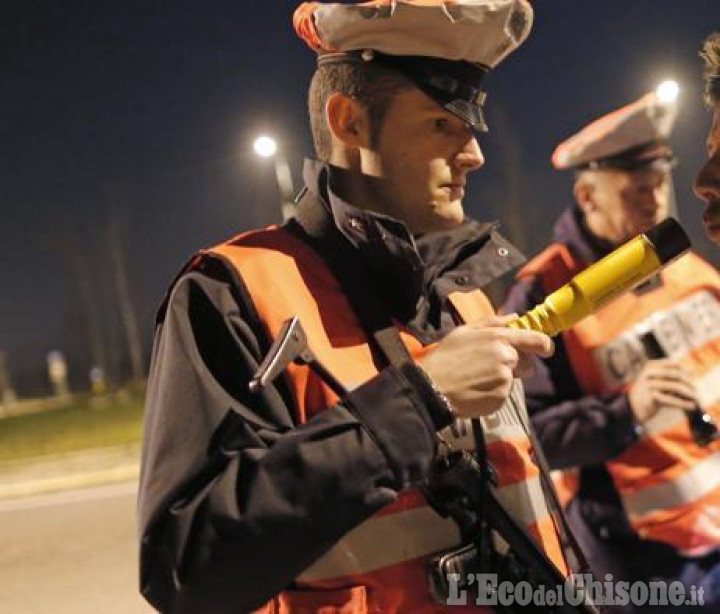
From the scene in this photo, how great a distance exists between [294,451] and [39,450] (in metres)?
12.6

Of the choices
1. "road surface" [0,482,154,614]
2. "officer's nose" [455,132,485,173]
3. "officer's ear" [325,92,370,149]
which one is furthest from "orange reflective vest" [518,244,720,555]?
"road surface" [0,482,154,614]

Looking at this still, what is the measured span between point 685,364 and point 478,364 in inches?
54.8

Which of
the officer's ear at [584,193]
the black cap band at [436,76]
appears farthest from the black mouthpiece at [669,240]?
the officer's ear at [584,193]

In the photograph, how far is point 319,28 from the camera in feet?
5.32

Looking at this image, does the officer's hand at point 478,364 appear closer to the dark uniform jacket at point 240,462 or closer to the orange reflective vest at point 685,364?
the dark uniform jacket at point 240,462

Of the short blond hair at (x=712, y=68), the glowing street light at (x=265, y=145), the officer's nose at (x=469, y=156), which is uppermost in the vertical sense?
the glowing street light at (x=265, y=145)

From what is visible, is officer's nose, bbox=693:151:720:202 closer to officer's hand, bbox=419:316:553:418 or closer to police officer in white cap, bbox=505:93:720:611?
officer's hand, bbox=419:316:553:418

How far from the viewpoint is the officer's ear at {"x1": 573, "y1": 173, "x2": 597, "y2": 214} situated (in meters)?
2.82

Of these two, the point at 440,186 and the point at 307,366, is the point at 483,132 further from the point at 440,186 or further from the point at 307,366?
the point at 307,366

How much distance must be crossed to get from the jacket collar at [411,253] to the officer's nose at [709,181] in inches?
14.7

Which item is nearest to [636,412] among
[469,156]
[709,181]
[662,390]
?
[662,390]

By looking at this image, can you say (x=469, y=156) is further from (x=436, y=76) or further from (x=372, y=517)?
(x=372, y=517)

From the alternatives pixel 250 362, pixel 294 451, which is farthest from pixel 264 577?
pixel 250 362

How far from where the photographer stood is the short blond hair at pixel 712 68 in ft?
5.57
